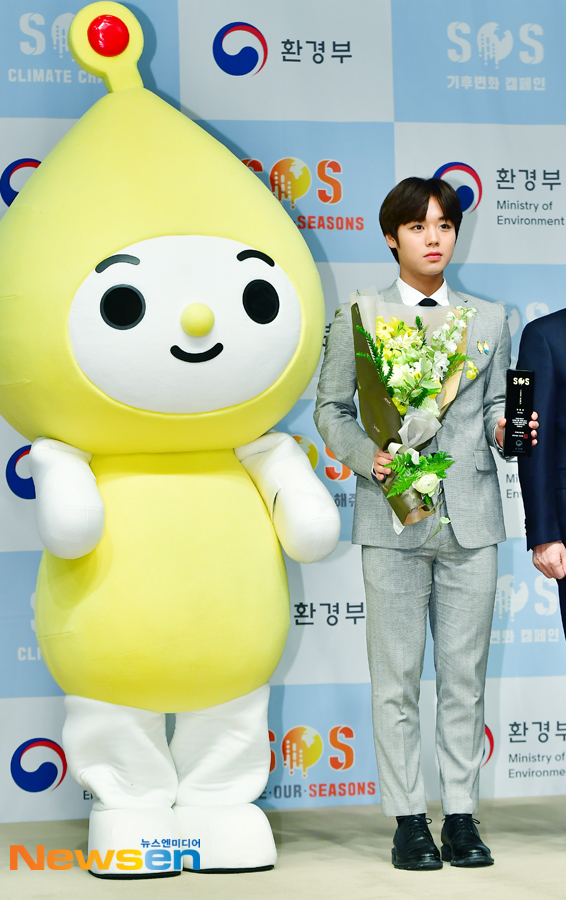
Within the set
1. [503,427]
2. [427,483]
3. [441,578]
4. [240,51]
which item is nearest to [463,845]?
[441,578]

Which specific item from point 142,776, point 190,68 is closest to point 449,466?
point 142,776

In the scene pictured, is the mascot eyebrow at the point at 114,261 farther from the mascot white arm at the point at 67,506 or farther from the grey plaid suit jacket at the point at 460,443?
the grey plaid suit jacket at the point at 460,443

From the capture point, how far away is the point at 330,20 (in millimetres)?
3400

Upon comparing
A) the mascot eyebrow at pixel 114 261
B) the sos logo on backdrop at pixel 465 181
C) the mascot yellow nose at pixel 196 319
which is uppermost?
the sos logo on backdrop at pixel 465 181

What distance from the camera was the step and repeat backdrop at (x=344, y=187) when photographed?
3.27m

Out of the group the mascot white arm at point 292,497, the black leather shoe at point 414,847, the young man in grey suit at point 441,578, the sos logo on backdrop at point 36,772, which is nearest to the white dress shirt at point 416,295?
the young man in grey suit at point 441,578

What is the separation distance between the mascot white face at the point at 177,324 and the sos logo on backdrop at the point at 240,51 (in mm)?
1082

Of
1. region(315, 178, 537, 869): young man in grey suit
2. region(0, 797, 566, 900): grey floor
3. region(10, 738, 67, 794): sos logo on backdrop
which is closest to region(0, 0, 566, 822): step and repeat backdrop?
region(10, 738, 67, 794): sos logo on backdrop

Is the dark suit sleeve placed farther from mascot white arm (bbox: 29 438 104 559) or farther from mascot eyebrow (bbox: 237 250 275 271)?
mascot white arm (bbox: 29 438 104 559)

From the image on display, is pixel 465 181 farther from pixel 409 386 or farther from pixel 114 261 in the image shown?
pixel 114 261

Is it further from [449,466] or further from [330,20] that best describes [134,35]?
[449,466]

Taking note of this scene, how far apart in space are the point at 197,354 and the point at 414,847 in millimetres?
1377

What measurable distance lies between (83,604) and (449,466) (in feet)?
3.24

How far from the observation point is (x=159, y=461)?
2.65m
